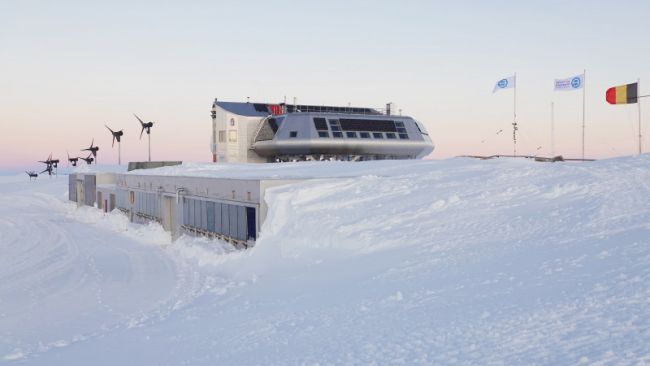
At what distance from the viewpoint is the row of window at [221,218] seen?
1030 inches

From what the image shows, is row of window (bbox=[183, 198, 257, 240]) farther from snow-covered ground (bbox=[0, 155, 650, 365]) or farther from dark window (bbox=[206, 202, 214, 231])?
snow-covered ground (bbox=[0, 155, 650, 365])

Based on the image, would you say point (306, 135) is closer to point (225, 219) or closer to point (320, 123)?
point (320, 123)

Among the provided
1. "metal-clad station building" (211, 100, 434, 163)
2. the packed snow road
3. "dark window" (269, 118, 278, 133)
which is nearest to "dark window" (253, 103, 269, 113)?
"metal-clad station building" (211, 100, 434, 163)

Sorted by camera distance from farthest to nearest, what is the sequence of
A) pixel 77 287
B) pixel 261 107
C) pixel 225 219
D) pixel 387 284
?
1. pixel 261 107
2. pixel 225 219
3. pixel 77 287
4. pixel 387 284

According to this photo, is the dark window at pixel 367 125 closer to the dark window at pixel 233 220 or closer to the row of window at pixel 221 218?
the row of window at pixel 221 218

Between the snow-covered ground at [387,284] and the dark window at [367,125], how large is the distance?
29473mm

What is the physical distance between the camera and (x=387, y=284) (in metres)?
13.5

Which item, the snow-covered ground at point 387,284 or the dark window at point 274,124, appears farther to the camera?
the dark window at point 274,124

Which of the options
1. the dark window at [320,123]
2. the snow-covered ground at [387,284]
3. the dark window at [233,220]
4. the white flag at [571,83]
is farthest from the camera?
the dark window at [320,123]

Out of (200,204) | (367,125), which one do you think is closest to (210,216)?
(200,204)

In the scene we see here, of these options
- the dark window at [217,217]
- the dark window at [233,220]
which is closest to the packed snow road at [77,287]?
the dark window at [217,217]

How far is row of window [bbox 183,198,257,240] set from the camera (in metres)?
26.2

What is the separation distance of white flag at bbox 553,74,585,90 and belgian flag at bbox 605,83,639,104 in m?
3.79

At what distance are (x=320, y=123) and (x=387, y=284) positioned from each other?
44.2m
